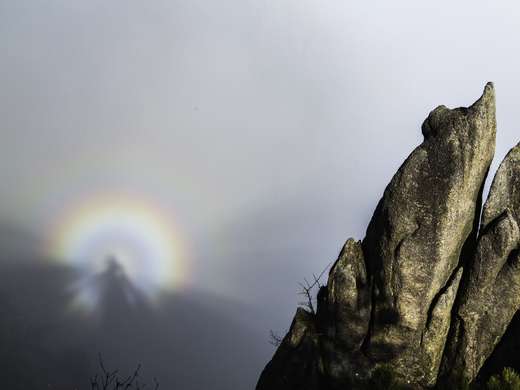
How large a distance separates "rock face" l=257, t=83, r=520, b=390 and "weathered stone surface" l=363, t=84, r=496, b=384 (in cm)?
5

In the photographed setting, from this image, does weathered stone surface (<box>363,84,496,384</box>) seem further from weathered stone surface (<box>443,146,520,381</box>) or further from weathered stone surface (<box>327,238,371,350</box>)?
weathered stone surface (<box>443,146,520,381</box>)

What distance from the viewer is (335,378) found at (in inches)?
Answer: 1114

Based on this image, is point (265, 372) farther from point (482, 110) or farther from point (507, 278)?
point (482, 110)

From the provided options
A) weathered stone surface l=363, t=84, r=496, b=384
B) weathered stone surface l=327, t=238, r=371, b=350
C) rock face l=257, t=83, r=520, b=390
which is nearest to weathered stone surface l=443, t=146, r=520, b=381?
rock face l=257, t=83, r=520, b=390

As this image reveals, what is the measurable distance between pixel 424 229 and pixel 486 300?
15.6 feet

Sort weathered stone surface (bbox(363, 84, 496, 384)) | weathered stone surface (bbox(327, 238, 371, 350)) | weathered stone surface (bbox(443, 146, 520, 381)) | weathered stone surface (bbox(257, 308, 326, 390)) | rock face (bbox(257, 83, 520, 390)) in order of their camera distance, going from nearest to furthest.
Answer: weathered stone surface (bbox(443, 146, 520, 381)) < rock face (bbox(257, 83, 520, 390)) < weathered stone surface (bbox(363, 84, 496, 384)) < weathered stone surface (bbox(257, 308, 326, 390)) < weathered stone surface (bbox(327, 238, 371, 350))

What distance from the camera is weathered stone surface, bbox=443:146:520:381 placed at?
27.0 metres

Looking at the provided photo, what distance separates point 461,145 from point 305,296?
13.0m

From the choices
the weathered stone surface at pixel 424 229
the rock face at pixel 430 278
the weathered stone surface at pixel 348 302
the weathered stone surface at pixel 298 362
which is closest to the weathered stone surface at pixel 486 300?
the rock face at pixel 430 278

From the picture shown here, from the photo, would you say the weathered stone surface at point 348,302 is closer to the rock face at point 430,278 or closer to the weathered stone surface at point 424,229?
the rock face at point 430,278

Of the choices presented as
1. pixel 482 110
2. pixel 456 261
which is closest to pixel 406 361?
pixel 456 261

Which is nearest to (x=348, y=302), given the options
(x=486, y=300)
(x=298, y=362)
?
(x=298, y=362)

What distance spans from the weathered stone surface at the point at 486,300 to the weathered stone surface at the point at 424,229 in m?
1.05

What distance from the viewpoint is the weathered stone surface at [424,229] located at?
28.2 m
